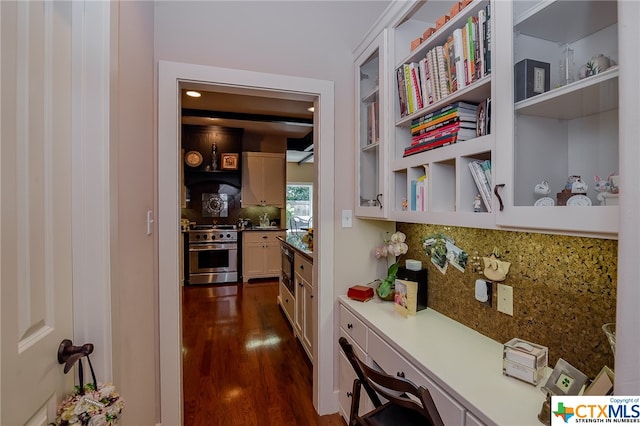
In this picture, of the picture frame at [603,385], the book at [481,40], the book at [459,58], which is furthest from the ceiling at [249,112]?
the picture frame at [603,385]

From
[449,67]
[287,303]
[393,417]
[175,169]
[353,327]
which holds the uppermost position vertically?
[449,67]

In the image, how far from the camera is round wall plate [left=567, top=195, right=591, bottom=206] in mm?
794

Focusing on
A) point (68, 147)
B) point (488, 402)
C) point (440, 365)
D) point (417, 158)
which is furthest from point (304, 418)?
point (68, 147)

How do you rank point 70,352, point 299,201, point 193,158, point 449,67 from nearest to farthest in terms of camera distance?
point 70,352 < point 449,67 < point 193,158 < point 299,201

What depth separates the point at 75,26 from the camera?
93 centimetres

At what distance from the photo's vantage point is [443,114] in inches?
52.6

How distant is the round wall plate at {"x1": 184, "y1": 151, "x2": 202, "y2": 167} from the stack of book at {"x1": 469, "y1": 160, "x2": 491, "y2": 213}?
5.21m

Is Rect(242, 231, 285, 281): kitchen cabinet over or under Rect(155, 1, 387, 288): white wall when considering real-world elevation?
under

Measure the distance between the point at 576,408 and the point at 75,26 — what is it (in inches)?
71.8

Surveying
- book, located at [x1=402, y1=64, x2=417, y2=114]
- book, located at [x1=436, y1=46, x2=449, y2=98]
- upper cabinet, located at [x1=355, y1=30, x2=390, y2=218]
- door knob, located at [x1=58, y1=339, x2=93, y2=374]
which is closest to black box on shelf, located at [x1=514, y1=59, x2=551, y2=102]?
book, located at [x1=436, y1=46, x2=449, y2=98]

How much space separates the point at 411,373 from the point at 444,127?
1.05 metres

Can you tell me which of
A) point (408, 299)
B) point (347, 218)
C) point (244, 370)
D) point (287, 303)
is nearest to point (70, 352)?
point (408, 299)

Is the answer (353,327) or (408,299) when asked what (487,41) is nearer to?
(408,299)

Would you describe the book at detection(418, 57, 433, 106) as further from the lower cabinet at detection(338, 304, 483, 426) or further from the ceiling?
the ceiling
